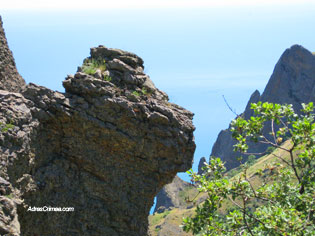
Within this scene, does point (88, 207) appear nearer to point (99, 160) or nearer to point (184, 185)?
point (99, 160)

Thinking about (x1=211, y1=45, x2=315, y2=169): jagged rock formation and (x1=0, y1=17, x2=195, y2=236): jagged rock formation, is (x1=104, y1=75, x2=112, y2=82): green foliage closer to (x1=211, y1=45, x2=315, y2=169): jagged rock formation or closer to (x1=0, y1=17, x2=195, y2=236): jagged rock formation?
(x1=0, y1=17, x2=195, y2=236): jagged rock formation

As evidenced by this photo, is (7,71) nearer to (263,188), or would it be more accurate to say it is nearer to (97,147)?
(97,147)

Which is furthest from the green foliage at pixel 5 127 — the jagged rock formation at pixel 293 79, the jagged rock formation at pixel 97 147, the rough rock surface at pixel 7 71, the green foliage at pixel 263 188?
the jagged rock formation at pixel 293 79

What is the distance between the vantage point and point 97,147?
59.6ft

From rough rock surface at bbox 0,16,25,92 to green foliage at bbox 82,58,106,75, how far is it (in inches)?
113

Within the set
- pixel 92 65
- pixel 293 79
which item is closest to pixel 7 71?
pixel 92 65

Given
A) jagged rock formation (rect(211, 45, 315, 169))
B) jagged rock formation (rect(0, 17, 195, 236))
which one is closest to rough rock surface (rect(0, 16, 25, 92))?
jagged rock formation (rect(0, 17, 195, 236))

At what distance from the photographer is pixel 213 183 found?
14.4 meters

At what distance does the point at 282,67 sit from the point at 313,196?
187 metres

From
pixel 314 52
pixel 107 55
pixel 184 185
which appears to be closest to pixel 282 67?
pixel 314 52

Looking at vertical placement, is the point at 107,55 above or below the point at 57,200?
above

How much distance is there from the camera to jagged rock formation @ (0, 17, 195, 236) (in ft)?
54.8

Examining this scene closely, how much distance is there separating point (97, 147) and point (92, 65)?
3.75m

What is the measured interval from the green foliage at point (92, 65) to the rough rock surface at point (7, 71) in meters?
2.87
